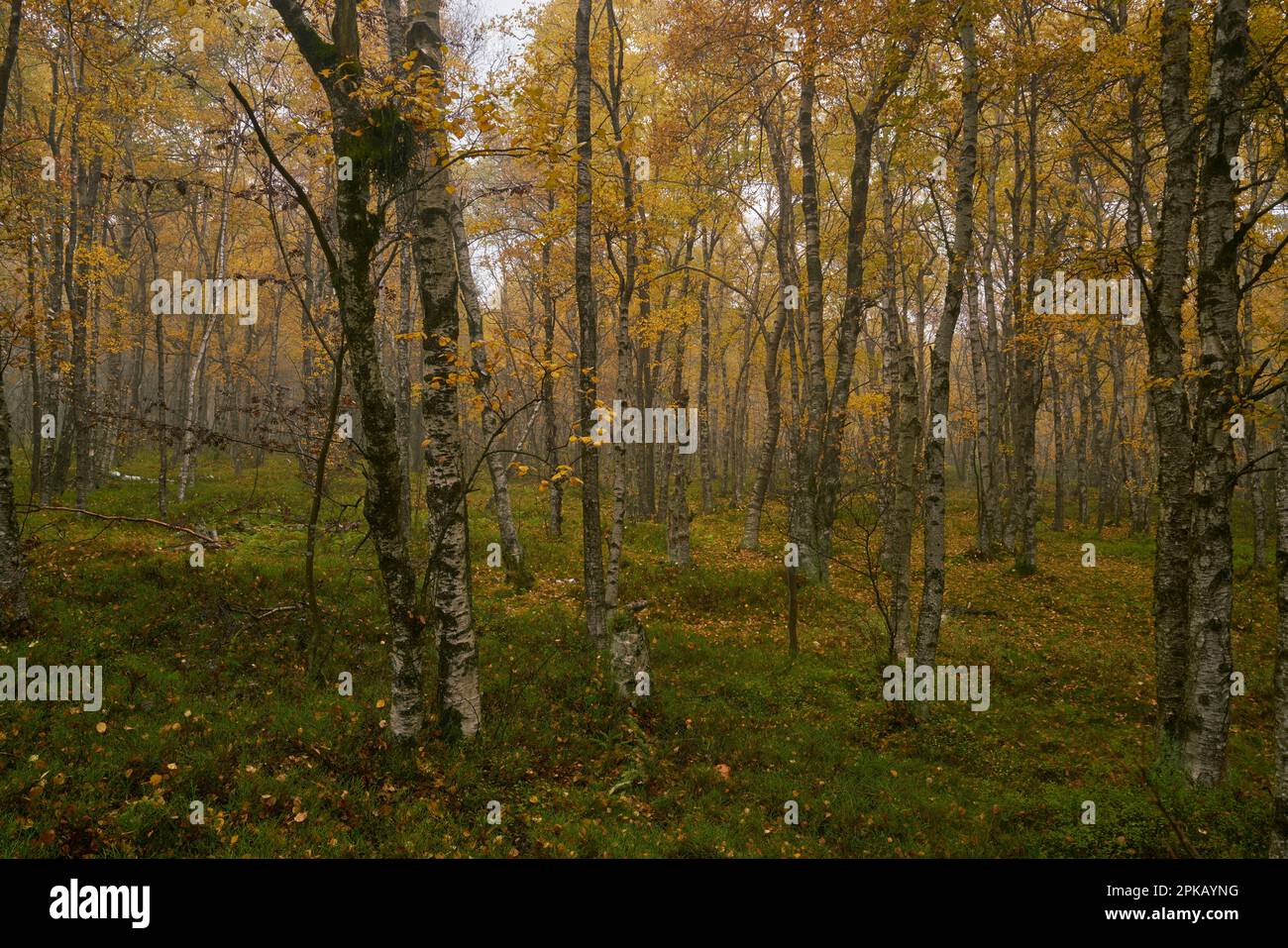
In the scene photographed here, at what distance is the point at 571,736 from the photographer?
25.1 ft

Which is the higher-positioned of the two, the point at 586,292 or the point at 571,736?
the point at 586,292

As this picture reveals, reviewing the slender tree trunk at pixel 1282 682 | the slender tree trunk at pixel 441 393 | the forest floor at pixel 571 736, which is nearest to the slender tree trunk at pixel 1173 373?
Answer: the forest floor at pixel 571 736

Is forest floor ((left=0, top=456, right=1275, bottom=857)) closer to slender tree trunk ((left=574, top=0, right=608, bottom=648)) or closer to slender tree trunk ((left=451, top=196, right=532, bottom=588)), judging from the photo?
slender tree trunk ((left=451, top=196, right=532, bottom=588))

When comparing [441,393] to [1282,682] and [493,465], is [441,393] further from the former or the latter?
[1282,682]

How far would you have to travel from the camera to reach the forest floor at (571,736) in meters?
5.52

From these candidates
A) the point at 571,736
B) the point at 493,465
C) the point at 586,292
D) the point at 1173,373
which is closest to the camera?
the point at 1173,373

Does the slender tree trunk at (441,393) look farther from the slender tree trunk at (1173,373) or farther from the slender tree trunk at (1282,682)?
the slender tree trunk at (1173,373)

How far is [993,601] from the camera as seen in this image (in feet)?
47.5

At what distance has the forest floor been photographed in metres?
5.52

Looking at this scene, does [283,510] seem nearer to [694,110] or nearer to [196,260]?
[694,110]

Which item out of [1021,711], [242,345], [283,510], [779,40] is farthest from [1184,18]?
[242,345]

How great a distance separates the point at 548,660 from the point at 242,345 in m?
42.5

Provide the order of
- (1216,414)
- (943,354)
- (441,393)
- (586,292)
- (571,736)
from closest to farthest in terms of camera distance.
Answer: (1216,414), (441,393), (571,736), (943,354), (586,292)

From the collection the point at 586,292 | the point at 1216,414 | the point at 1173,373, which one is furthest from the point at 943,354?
the point at 586,292
